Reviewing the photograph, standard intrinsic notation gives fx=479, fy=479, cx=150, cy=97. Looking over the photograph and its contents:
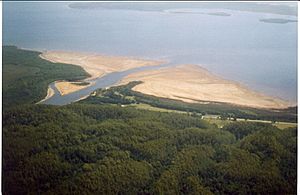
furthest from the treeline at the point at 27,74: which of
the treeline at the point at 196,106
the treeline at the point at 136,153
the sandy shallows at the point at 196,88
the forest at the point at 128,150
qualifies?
the sandy shallows at the point at 196,88

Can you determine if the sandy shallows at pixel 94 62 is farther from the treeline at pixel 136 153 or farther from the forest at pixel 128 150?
the treeline at pixel 136 153

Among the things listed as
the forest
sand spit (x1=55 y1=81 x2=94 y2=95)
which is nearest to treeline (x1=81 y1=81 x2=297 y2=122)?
the forest

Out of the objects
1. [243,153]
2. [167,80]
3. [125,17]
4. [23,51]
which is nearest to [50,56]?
[23,51]

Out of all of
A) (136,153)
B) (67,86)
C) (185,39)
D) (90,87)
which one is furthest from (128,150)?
(185,39)

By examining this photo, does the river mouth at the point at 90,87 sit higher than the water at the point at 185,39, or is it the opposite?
the water at the point at 185,39

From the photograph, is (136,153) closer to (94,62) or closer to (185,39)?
(94,62)

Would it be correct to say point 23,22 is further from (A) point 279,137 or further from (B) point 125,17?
(A) point 279,137
